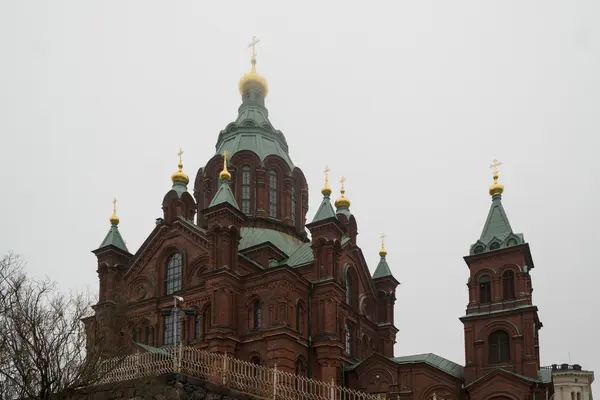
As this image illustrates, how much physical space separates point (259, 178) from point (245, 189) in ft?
3.39

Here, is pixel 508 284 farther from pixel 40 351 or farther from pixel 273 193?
pixel 40 351

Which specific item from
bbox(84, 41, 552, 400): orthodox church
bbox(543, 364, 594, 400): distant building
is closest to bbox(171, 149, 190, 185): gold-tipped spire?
bbox(84, 41, 552, 400): orthodox church

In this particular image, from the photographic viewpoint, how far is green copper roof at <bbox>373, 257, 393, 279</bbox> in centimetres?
4419

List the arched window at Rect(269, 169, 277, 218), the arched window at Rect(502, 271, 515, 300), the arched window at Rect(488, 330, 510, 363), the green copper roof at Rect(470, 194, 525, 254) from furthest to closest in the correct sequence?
1. the arched window at Rect(269, 169, 277, 218)
2. the green copper roof at Rect(470, 194, 525, 254)
3. the arched window at Rect(502, 271, 515, 300)
4. the arched window at Rect(488, 330, 510, 363)

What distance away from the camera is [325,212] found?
3619 cm

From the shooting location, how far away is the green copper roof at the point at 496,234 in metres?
37.2

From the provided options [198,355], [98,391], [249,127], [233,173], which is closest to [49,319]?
[98,391]

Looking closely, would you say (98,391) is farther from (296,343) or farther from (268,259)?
(268,259)

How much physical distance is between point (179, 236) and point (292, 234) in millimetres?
7503

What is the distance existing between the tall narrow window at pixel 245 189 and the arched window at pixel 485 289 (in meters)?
→ 13.3

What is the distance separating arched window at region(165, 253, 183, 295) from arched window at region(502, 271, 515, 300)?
16244 millimetres

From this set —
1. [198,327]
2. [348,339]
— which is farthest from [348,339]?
[198,327]

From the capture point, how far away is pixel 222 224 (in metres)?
34.0

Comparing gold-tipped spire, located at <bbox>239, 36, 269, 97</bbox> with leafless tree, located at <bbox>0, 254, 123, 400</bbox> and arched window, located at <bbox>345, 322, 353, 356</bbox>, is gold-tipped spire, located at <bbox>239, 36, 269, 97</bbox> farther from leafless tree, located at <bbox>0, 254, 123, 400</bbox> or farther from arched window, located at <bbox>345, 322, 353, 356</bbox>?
leafless tree, located at <bbox>0, 254, 123, 400</bbox>
